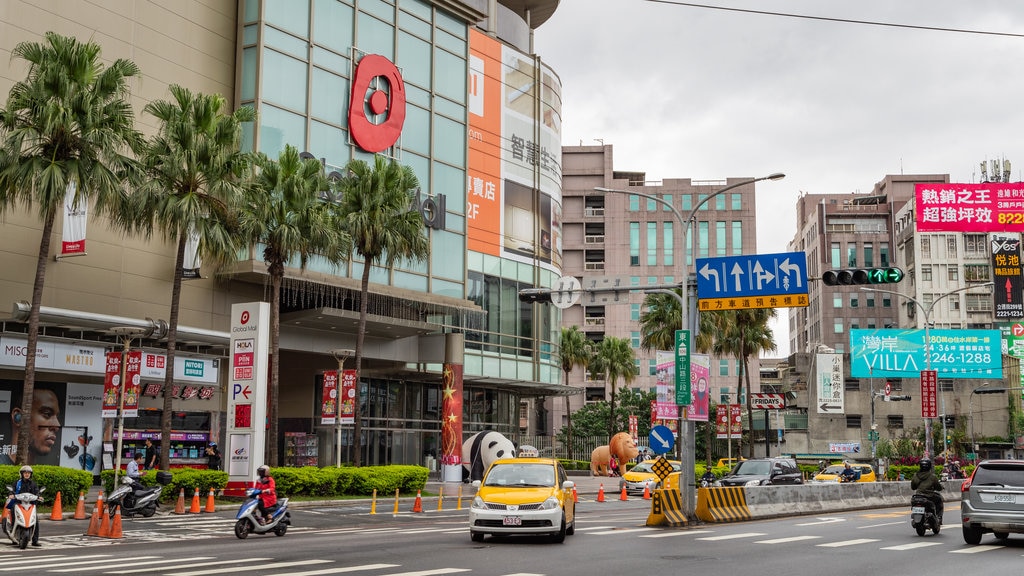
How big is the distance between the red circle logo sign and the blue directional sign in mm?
22455

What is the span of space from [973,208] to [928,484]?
56.1 m

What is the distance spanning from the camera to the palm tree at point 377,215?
121 feet

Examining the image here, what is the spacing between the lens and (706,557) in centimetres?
1627

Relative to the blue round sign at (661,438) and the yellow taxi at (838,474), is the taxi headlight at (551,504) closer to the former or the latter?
the blue round sign at (661,438)

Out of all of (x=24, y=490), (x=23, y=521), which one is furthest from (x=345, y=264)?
(x=23, y=521)

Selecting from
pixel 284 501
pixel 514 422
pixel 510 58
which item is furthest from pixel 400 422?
pixel 284 501

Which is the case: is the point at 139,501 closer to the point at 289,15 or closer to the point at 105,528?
the point at 105,528

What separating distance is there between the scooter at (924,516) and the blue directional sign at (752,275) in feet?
19.1

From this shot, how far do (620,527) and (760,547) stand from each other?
19.8 ft

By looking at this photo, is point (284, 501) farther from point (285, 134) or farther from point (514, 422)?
point (514, 422)

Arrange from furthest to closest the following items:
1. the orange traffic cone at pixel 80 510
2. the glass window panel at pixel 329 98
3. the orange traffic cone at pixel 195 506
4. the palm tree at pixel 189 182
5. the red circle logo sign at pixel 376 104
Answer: the red circle logo sign at pixel 376 104, the glass window panel at pixel 329 98, the palm tree at pixel 189 182, the orange traffic cone at pixel 195 506, the orange traffic cone at pixel 80 510

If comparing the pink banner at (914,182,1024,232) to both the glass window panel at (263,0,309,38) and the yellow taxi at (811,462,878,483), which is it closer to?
the yellow taxi at (811,462,878,483)

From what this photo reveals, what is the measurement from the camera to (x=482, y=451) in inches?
1875

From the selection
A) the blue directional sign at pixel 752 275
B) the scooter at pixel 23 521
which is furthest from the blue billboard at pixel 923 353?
the scooter at pixel 23 521
